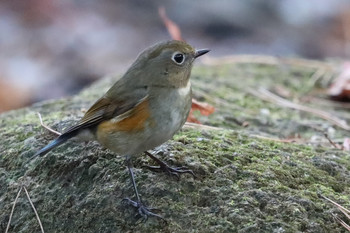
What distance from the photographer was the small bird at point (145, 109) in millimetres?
2652

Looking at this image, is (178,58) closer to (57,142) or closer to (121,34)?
(57,142)

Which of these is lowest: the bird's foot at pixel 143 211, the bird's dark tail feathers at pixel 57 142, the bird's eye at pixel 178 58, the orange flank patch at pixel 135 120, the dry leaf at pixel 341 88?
the bird's foot at pixel 143 211

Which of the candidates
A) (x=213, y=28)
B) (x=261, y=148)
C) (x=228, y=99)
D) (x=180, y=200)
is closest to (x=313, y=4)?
(x=213, y=28)

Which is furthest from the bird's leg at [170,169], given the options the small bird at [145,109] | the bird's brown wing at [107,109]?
the bird's brown wing at [107,109]

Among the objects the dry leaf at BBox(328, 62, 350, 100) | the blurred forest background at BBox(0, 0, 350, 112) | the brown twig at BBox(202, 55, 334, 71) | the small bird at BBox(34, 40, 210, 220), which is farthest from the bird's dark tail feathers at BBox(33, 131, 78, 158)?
the blurred forest background at BBox(0, 0, 350, 112)

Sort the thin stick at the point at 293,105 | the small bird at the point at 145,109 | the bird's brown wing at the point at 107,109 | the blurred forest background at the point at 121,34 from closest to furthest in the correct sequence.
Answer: the small bird at the point at 145,109 → the bird's brown wing at the point at 107,109 → the thin stick at the point at 293,105 → the blurred forest background at the point at 121,34

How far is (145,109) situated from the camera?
105 inches

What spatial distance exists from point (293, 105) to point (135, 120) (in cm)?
227

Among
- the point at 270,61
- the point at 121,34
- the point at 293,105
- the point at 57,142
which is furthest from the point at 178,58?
the point at 121,34

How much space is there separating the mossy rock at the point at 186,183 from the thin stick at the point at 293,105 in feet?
2.18

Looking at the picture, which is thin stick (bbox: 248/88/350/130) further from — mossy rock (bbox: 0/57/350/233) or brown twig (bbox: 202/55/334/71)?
brown twig (bbox: 202/55/334/71)

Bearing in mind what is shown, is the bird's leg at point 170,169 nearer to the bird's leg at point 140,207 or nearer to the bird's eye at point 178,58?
the bird's leg at point 140,207

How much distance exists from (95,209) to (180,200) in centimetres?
39

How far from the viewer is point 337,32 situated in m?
9.98
